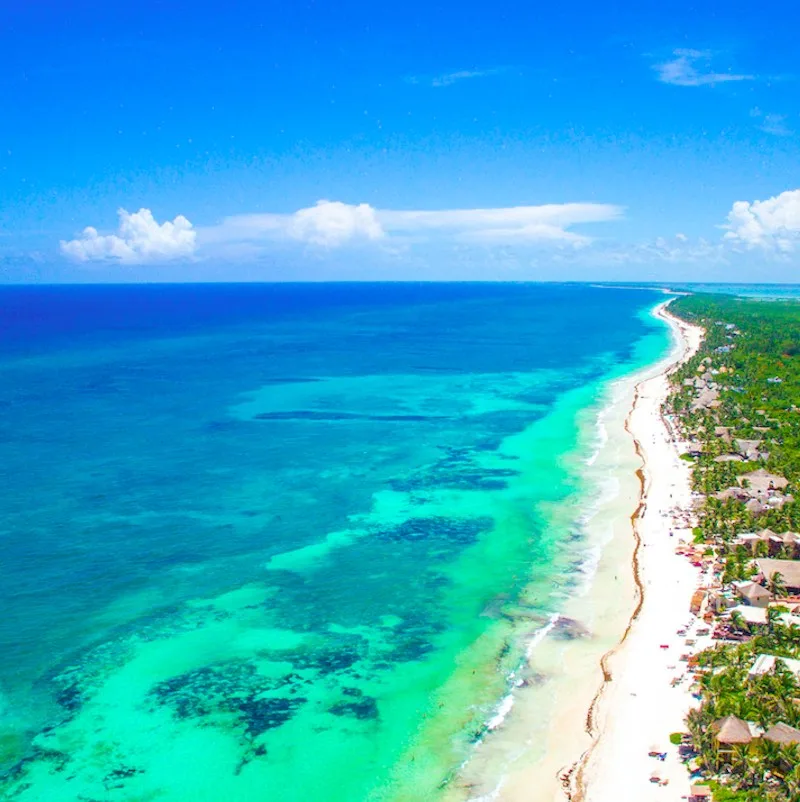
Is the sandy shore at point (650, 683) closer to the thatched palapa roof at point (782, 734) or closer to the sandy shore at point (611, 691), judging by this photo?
the sandy shore at point (611, 691)

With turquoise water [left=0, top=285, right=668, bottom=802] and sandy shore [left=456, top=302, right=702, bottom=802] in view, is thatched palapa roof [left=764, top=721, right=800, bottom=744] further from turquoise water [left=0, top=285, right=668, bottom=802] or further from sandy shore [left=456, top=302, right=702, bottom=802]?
turquoise water [left=0, top=285, right=668, bottom=802]

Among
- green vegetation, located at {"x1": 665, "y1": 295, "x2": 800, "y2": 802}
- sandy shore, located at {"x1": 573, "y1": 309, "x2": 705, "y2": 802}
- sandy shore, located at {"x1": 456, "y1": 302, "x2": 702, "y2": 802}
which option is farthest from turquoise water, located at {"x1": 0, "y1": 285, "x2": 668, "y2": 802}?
green vegetation, located at {"x1": 665, "y1": 295, "x2": 800, "y2": 802}

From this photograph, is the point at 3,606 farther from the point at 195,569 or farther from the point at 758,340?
the point at 758,340

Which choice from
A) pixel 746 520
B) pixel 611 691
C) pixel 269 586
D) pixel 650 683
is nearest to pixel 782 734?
pixel 650 683

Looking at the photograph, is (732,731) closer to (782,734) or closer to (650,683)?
(782,734)

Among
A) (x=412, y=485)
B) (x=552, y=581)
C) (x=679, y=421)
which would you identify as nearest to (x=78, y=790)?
(x=552, y=581)

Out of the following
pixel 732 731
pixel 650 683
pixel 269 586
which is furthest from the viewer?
pixel 269 586
